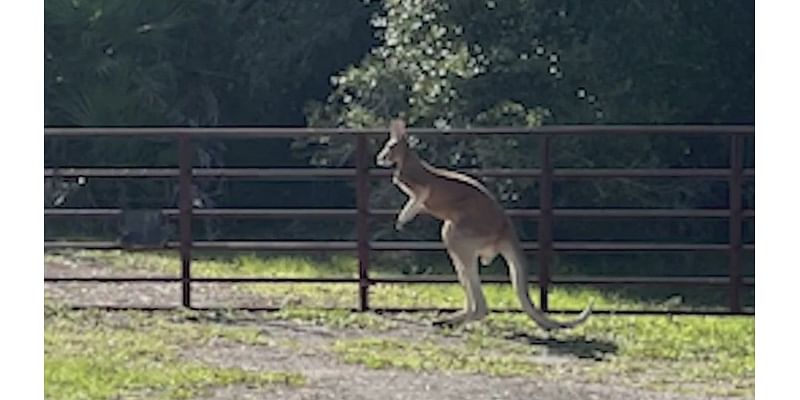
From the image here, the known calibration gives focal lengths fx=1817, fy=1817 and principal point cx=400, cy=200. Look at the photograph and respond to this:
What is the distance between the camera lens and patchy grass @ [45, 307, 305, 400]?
8570 millimetres

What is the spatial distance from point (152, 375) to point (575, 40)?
8646 mm

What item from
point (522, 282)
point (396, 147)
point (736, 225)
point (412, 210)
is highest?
point (396, 147)

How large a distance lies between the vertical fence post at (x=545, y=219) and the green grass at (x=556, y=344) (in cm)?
43

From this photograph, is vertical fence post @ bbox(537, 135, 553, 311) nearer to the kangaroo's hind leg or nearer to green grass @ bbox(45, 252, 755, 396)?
green grass @ bbox(45, 252, 755, 396)

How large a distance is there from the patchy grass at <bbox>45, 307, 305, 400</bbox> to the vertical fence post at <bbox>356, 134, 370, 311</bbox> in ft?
3.90

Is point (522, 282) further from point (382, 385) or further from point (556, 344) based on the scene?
point (382, 385)

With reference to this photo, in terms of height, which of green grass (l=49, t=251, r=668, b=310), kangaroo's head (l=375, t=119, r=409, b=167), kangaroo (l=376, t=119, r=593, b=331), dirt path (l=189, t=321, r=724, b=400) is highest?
kangaroo's head (l=375, t=119, r=409, b=167)

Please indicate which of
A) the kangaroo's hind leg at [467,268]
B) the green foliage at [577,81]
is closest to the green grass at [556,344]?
the kangaroo's hind leg at [467,268]

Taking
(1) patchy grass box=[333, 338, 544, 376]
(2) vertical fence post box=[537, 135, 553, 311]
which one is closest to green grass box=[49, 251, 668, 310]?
(2) vertical fence post box=[537, 135, 553, 311]

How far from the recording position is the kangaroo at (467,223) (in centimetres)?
1098

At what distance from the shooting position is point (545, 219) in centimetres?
1181

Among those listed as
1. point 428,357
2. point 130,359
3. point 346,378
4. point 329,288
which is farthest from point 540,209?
point 130,359

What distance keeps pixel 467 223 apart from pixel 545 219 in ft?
3.28

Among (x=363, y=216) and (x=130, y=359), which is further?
(x=363, y=216)
